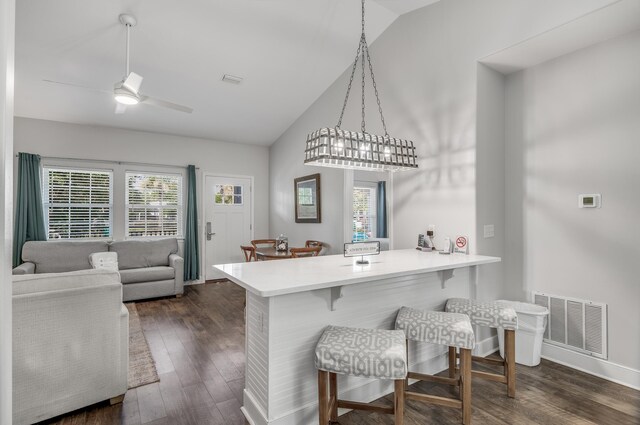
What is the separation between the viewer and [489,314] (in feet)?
7.79

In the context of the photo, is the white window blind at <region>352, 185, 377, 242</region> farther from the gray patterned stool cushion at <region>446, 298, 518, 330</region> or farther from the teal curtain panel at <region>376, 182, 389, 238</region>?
the gray patterned stool cushion at <region>446, 298, 518, 330</region>

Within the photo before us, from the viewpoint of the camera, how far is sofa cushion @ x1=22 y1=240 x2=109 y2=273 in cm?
449

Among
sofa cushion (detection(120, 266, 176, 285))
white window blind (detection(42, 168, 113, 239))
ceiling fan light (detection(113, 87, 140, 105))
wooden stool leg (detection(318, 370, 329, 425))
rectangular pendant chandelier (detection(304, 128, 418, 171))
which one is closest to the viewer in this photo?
wooden stool leg (detection(318, 370, 329, 425))

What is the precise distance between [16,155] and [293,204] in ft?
13.7

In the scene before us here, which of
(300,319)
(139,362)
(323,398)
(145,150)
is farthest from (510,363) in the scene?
(145,150)

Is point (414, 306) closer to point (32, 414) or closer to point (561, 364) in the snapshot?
point (561, 364)

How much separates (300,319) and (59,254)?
4.56m

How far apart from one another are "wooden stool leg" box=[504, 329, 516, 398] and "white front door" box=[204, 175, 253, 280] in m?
5.06

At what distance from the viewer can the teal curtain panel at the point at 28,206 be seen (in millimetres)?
4547

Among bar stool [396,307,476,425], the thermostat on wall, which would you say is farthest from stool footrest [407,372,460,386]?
the thermostat on wall

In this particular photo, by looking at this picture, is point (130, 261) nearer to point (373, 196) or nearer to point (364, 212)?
point (364, 212)

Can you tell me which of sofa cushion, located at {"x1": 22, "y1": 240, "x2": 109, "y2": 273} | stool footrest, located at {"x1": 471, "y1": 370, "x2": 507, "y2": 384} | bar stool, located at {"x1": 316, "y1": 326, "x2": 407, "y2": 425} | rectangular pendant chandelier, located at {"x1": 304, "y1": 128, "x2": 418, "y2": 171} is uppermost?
rectangular pendant chandelier, located at {"x1": 304, "y1": 128, "x2": 418, "y2": 171}

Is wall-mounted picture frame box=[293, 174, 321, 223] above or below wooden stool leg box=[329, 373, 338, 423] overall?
above

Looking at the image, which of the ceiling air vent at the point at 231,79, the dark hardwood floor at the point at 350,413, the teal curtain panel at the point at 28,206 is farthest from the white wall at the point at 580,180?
the teal curtain panel at the point at 28,206
